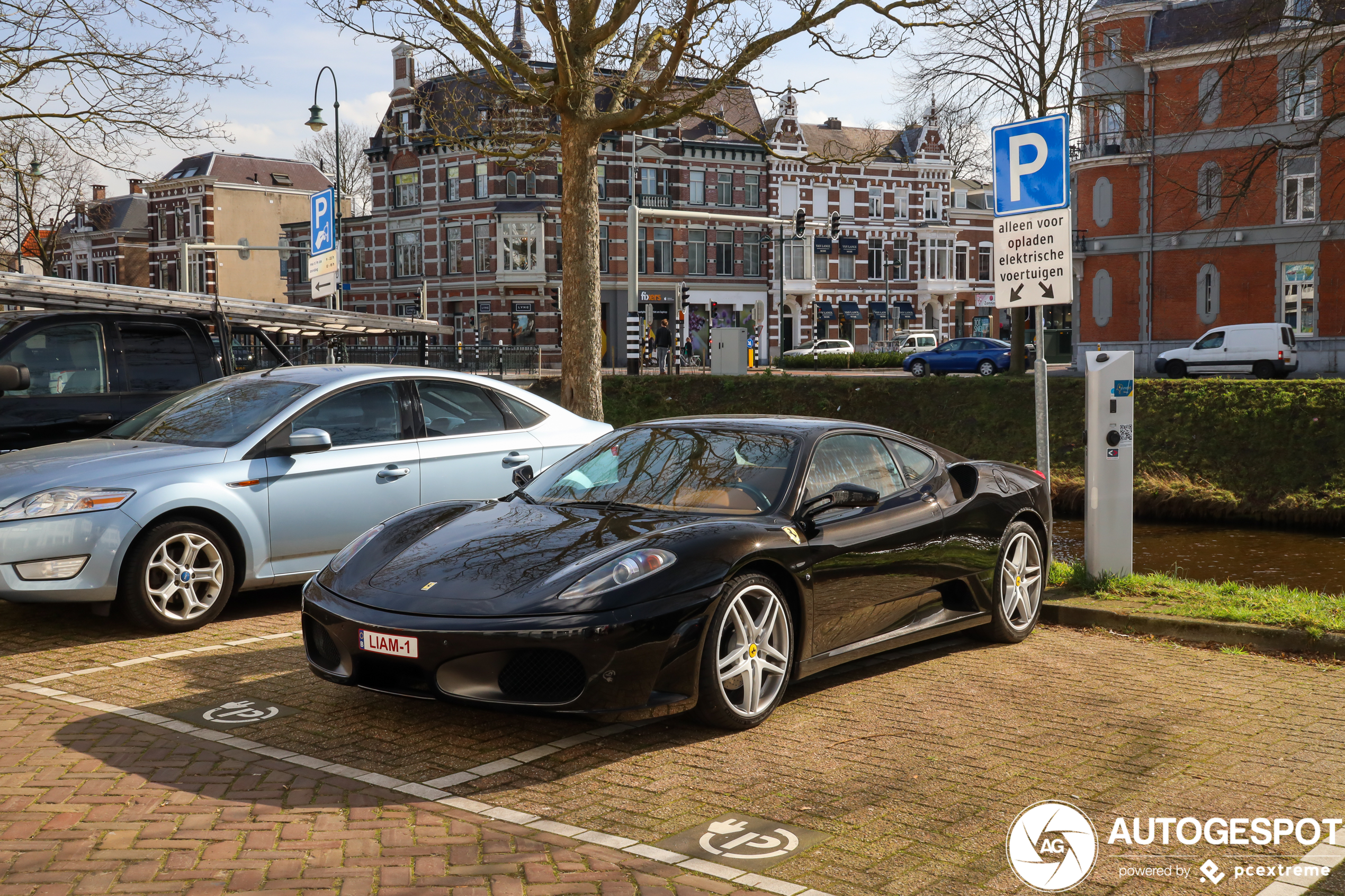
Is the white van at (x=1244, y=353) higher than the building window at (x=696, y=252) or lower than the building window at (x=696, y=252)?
lower

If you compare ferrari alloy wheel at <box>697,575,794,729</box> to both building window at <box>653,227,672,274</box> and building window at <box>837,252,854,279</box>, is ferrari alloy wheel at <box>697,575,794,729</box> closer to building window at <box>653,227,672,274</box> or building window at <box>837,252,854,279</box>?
building window at <box>653,227,672,274</box>

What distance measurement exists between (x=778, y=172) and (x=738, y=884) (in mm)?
66719

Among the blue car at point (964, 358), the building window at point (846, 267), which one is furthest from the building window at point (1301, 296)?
the building window at point (846, 267)

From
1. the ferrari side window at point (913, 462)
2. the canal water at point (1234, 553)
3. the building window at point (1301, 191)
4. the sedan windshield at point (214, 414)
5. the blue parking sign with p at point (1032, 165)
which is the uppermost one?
the building window at point (1301, 191)

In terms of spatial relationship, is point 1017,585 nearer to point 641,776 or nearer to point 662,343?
point 641,776

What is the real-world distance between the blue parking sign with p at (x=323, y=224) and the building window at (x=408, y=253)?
141 ft

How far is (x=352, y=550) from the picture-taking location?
221 inches

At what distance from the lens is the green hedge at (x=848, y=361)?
51.3 meters

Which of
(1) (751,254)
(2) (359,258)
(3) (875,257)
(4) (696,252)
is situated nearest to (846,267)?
(3) (875,257)

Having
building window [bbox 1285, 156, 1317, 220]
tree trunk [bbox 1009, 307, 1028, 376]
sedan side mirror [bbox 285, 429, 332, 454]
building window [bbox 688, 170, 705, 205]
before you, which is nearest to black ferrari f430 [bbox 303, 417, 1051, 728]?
sedan side mirror [bbox 285, 429, 332, 454]

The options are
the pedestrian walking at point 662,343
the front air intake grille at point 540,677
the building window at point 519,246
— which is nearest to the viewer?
the front air intake grille at point 540,677

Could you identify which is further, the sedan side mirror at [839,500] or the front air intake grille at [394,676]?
the sedan side mirror at [839,500]

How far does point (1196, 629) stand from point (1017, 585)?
117 centimetres

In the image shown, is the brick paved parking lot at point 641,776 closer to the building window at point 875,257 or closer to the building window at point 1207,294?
the building window at point 1207,294
